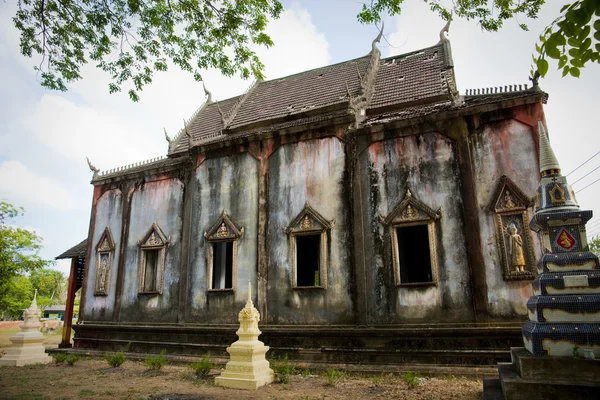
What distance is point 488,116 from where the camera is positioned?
927cm

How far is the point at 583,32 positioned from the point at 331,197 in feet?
25.7

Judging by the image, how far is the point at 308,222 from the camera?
412 inches

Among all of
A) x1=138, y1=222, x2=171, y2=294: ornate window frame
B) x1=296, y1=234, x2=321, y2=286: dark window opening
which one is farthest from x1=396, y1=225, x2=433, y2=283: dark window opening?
x1=138, y1=222, x2=171, y2=294: ornate window frame

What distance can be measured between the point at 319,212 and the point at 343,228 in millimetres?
779

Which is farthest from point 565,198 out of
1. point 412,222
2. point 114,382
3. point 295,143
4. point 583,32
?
point 114,382

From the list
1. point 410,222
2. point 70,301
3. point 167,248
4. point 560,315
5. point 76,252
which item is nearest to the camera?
point 560,315

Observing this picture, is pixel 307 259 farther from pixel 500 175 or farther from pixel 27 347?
pixel 27 347

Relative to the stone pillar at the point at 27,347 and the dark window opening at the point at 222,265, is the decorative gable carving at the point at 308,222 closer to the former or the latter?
the dark window opening at the point at 222,265

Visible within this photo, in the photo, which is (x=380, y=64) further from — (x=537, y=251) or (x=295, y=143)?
(x=537, y=251)

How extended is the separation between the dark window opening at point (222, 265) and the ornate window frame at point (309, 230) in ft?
6.68

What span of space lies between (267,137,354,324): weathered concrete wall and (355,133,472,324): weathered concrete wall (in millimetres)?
514

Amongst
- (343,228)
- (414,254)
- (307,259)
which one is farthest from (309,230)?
(414,254)

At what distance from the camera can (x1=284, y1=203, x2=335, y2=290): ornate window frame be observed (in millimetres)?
10041

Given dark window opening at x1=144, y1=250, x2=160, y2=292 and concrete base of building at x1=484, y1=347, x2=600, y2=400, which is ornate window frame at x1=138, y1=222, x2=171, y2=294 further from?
concrete base of building at x1=484, y1=347, x2=600, y2=400
